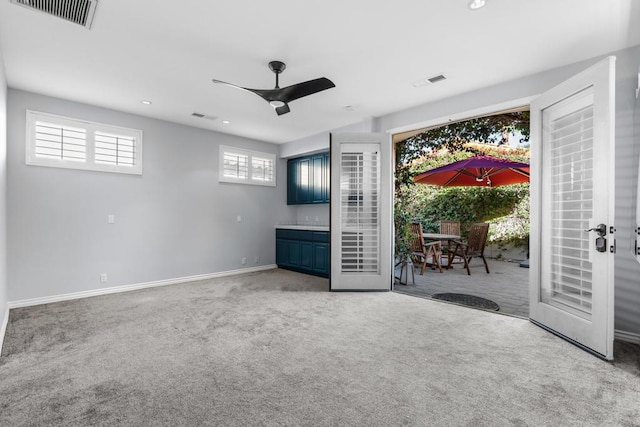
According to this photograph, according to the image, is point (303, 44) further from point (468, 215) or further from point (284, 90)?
point (468, 215)

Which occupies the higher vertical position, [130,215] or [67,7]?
[67,7]

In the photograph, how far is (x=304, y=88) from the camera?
2795 millimetres

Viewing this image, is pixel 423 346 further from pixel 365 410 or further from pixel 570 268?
pixel 570 268

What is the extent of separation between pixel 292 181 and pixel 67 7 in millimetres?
4499

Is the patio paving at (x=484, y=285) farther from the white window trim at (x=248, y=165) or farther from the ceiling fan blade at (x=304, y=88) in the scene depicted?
the white window trim at (x=248, y=165)

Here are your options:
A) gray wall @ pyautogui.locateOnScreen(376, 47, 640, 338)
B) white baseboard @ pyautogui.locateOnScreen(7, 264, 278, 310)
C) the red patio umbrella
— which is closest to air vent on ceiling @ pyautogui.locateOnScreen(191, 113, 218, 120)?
white baseboard @ pyautogui.locateOnScreen(7, 264, 278, 310)

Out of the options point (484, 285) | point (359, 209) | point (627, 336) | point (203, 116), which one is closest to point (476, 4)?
point (359, 209)

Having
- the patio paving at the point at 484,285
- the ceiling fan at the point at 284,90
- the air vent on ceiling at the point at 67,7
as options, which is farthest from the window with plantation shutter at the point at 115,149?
the patio paving at the point at 484,285

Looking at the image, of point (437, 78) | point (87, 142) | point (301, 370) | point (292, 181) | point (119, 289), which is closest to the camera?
point (301, 370)

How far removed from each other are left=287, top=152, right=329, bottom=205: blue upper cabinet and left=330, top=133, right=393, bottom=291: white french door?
136cm

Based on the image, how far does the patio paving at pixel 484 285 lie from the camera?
153 inches

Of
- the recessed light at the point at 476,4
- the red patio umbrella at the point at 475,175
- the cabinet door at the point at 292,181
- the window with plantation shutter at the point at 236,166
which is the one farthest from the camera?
the cabinet door at the point at 292,181

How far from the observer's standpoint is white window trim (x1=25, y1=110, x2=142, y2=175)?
12.3ft

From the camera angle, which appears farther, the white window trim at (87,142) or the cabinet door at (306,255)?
the cabinet door at (306,255)
